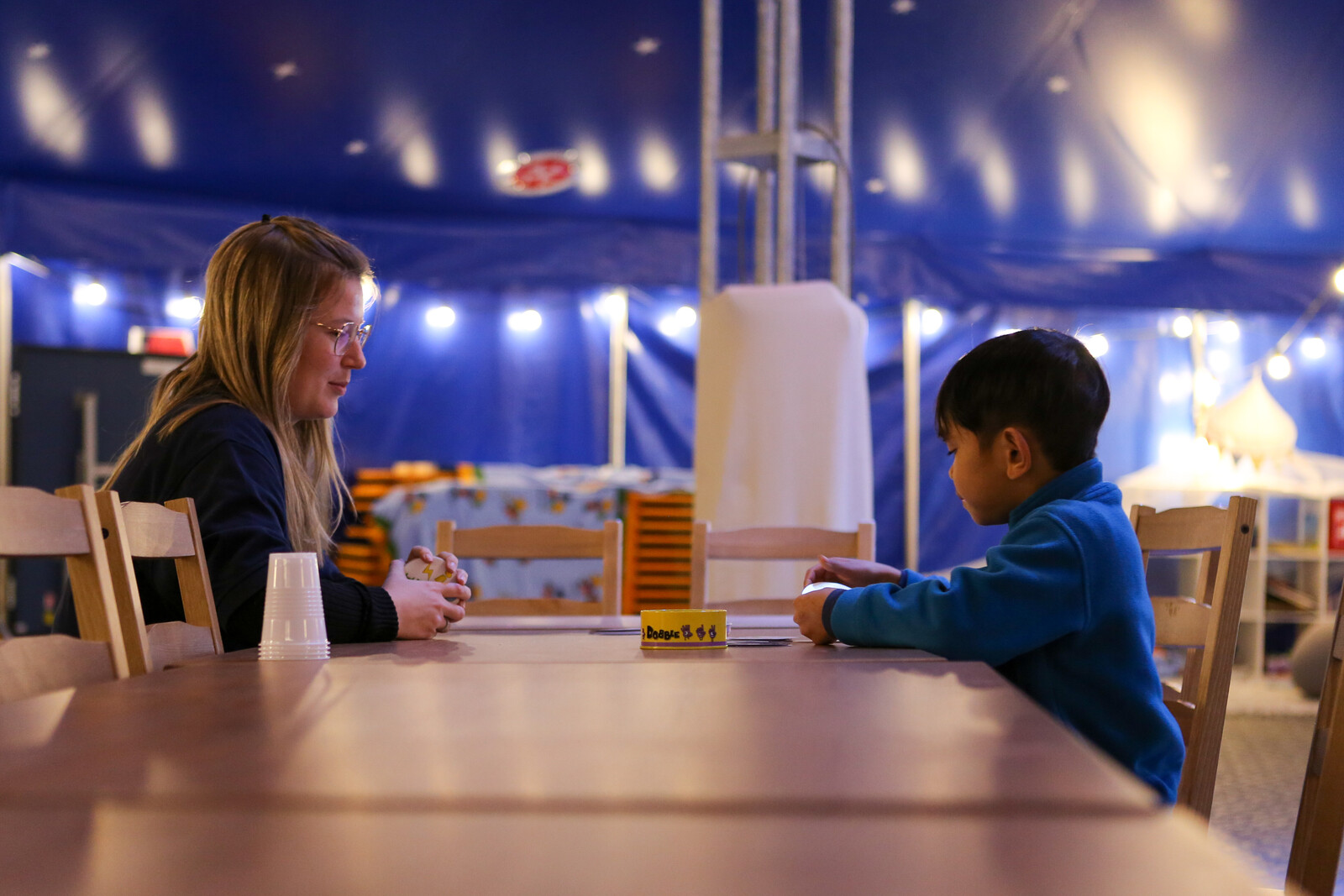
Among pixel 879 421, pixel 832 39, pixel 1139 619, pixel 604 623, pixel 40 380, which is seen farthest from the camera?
pixel 879 421

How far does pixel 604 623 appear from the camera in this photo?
180 centimetres

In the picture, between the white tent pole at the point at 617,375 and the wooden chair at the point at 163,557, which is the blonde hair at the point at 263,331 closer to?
the wooden chair at the point at 163,557

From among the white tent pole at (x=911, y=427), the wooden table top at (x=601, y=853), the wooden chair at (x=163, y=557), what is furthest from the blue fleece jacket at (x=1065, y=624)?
the white tent pole at (x=911, y=427)

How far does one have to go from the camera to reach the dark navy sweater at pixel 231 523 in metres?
1.42

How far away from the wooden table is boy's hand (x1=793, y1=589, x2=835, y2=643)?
0.40m

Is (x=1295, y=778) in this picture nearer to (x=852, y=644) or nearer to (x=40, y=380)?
(x=852, y=644)

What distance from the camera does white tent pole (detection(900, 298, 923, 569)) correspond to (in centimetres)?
638

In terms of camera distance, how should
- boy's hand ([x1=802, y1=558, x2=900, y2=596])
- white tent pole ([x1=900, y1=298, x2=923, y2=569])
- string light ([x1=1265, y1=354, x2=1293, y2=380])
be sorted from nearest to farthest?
boy's hand ([x1=802, y1=558, x2=900, y2=596]), white tent pole ([x1=900, y1=298, x2=923, y2=569]), string light ([x1=1265, y1=354, x2=1293, y2=380])

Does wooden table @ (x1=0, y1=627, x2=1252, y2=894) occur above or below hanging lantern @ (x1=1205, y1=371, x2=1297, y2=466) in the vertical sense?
below

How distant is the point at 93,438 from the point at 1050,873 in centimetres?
571

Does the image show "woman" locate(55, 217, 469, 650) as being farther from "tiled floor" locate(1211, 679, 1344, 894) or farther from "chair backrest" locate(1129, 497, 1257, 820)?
"tiled floor" locate(1211, 679, 1344, 894)

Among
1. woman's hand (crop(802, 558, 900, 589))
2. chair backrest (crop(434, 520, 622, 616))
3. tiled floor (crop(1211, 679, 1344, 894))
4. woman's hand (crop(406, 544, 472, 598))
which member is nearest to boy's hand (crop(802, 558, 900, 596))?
woman's hand (crop(802, 558, 900, 589))

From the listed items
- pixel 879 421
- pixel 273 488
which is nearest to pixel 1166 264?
pixel 879 421

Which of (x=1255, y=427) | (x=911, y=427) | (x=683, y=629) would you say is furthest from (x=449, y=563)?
(x=1255, y=427)
